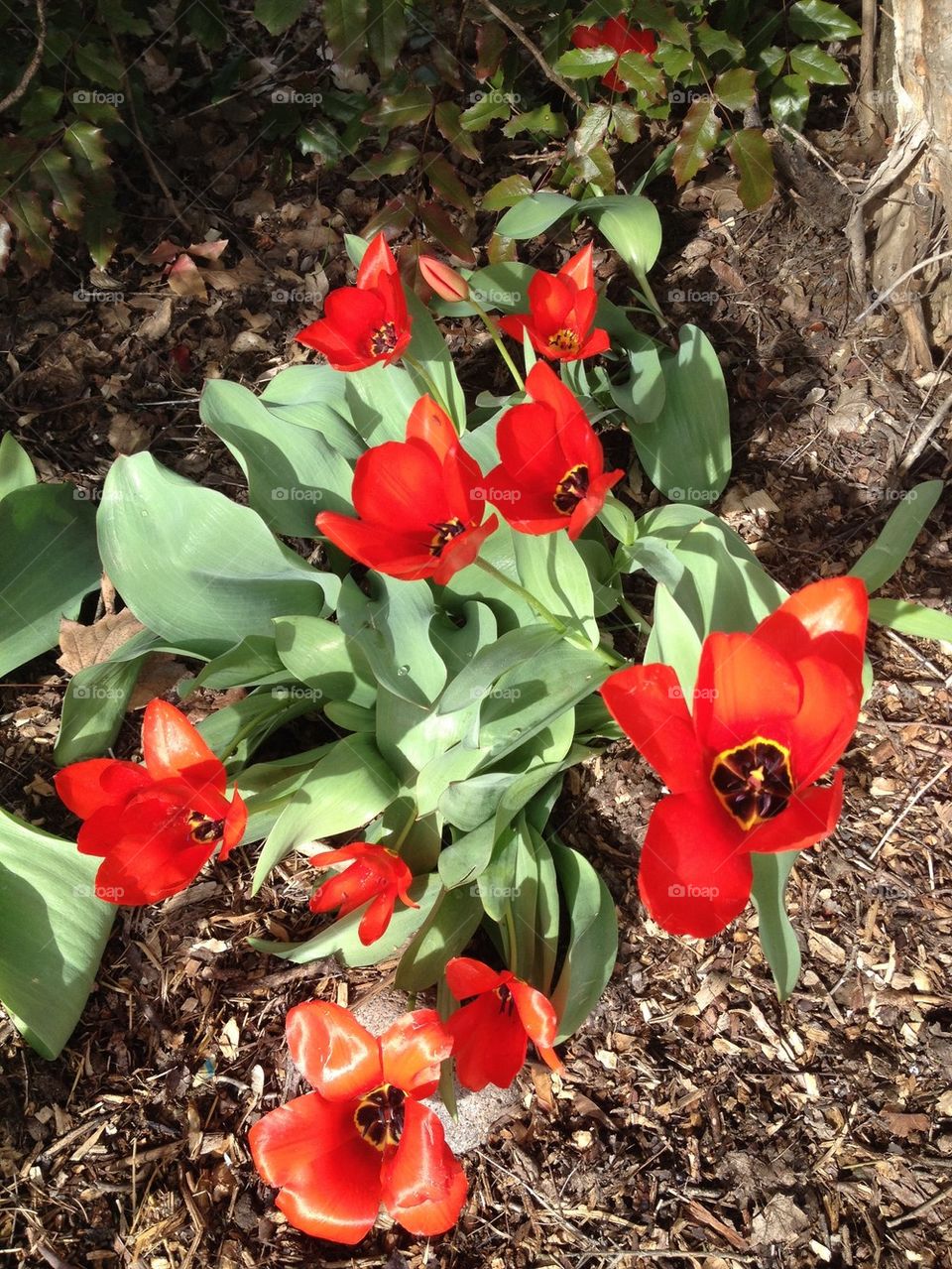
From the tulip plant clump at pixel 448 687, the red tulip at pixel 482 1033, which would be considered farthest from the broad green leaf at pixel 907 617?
the red tulip at pixel 482 1033

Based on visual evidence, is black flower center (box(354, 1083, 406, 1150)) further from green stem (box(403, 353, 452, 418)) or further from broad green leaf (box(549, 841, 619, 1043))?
green stem (box(403, 353, 452, 418))

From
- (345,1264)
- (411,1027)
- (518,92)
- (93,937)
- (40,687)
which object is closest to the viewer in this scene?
(411,1027)

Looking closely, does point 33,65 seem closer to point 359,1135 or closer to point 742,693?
point 742,693

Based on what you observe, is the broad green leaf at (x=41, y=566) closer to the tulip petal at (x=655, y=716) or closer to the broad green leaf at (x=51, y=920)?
the broad green leaf at (x=51, y=920)

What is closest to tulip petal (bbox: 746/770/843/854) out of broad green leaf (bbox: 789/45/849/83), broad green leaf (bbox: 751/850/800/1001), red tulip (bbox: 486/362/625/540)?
broad green leaf (bbox: 751/850/800/1001)

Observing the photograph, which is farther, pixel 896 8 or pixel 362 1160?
pixel 896 8

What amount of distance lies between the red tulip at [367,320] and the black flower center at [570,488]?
1.31ft

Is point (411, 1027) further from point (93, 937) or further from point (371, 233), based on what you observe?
point (371, 233)

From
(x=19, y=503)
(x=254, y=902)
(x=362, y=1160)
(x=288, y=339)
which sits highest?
(x=19, y=503)

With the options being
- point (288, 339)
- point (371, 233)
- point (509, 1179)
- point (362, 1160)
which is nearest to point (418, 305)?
point (371, 233)

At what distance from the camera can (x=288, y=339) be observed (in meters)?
2.60

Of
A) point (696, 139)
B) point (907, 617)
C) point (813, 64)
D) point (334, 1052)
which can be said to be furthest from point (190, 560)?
point (813, 64)

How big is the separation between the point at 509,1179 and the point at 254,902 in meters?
0.70

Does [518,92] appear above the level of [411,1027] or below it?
above
